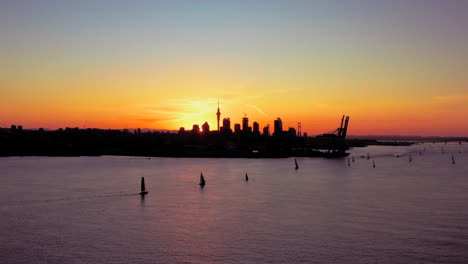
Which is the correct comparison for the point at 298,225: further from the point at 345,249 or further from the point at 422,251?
the point at 422,251

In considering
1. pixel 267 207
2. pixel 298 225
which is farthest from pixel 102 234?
pixel 267 207

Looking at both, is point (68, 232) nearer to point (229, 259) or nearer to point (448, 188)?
point (229, 259)

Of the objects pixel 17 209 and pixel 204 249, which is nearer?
pixel 204 249

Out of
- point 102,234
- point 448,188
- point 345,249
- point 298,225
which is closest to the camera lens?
point 345,249

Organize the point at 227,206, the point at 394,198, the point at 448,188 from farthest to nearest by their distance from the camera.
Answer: the point at 448,188 → the point at 394,198 → the point at 227,206

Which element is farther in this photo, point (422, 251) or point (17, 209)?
point (17, 209)

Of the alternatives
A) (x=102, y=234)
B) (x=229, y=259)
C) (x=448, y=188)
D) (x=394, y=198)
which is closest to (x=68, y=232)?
(x=102, y=234)

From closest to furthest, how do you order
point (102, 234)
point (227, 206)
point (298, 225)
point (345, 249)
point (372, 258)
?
1. point (372, 258)
2. point (345, 249)
3. point (102, 234)
4. point (298, 225)
5. point (227, 206)

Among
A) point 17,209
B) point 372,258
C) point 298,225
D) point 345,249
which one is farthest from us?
point 17,209
